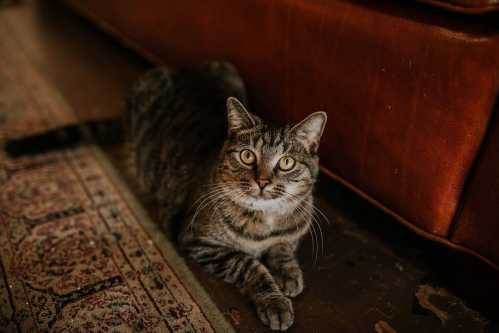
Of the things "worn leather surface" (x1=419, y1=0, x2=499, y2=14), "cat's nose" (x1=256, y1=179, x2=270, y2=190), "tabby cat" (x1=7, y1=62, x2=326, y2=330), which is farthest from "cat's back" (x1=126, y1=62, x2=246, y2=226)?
"worn leather surface" (x1=419, y1=0, x2=499, y2=14)

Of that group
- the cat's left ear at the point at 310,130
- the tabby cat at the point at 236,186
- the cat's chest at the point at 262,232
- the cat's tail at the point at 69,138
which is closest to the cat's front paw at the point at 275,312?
the tabby cat at the point at 236,186

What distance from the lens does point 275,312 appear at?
102 cm

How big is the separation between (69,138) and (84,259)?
0.56 m

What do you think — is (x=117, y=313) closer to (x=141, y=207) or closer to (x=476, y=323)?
(x=141, y=207)

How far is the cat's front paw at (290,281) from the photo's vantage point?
3.64ft

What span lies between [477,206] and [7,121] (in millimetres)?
1798

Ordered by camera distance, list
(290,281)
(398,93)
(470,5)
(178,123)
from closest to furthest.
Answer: (470,5) < (398,93) < (290,281) < (178,123)

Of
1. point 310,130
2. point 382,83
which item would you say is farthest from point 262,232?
point 382,83

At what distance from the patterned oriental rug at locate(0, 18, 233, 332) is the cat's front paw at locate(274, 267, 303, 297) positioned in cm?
18

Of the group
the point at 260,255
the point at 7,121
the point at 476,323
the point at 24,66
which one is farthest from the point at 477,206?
the point at 24,66

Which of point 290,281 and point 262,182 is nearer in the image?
point 262,182

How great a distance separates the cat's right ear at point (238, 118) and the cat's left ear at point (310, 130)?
11 cm

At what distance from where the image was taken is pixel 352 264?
123 centimetres

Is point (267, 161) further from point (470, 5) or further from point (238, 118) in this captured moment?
point (470, 5)
